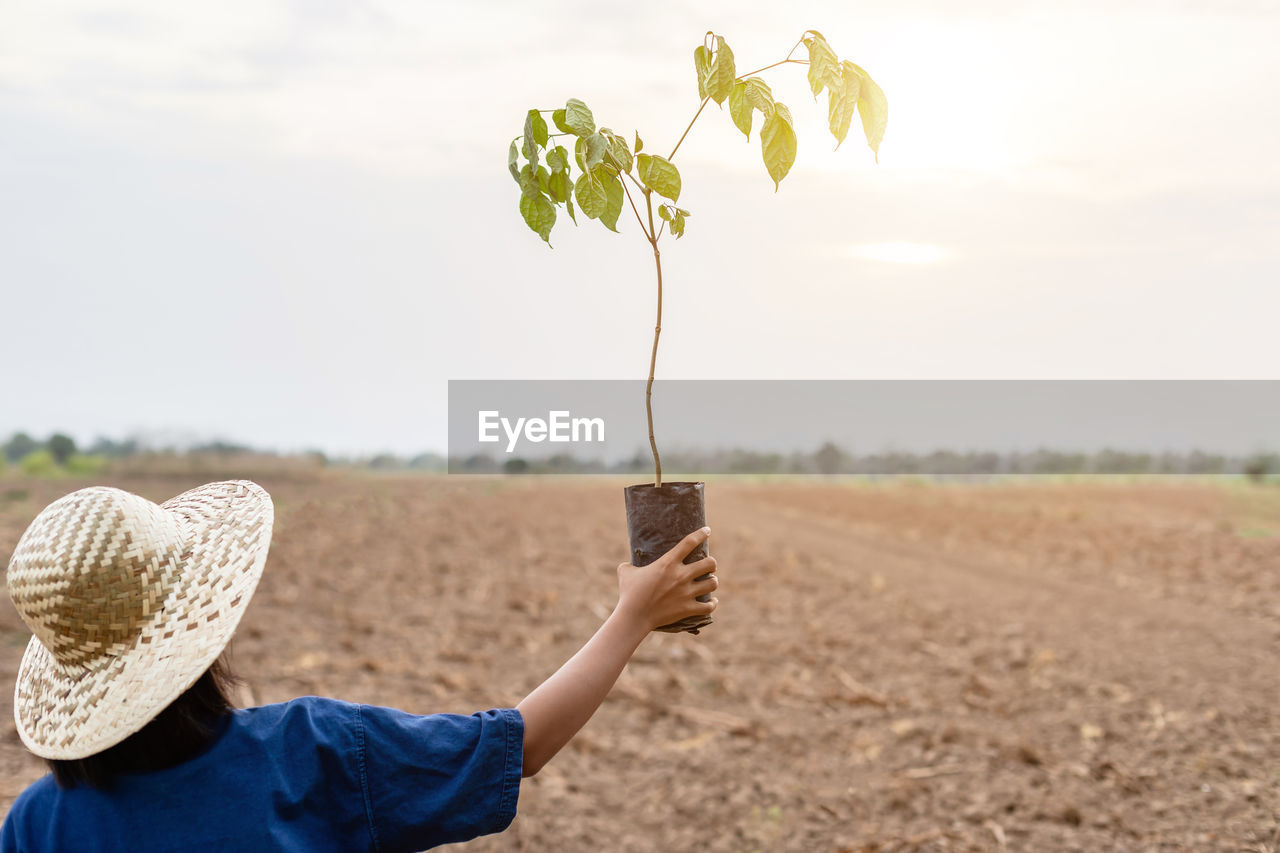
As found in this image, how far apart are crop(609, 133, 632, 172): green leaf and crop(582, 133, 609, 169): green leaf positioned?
5cm

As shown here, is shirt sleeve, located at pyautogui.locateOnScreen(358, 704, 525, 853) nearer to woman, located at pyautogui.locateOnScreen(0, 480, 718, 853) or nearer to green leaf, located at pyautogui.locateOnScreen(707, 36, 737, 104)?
woman, located at pyautogui.locateOnScreen(0, 480, 718, 853)

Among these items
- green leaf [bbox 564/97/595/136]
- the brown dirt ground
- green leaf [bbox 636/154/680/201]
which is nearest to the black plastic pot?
green leaf [bbox 636/154/680/201]

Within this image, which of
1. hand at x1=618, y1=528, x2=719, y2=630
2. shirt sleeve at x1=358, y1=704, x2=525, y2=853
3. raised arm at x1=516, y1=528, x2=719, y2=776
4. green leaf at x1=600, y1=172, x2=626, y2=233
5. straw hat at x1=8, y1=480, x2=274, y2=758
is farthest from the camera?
green leaf at x1=600, y1=172, x2=626, y2=233

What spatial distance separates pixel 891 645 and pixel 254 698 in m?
4.44

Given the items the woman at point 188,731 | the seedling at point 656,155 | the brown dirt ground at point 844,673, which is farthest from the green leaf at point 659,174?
the brown dirt ground at point 844,673

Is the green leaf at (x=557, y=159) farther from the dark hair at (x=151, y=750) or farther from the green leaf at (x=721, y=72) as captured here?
the dark hair at (x=151, y=750)

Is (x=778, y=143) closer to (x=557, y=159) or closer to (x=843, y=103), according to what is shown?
(x=843, y=103)

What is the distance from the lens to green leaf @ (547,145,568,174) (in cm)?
208

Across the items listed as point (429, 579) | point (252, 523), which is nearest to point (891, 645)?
point (429, 579)

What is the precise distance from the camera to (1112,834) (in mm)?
3898

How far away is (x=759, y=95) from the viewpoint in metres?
1.99

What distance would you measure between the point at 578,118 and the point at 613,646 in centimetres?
106

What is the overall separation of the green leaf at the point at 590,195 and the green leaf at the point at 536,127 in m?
0.12

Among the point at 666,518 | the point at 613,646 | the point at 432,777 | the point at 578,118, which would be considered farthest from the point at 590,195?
the point at 432,777
